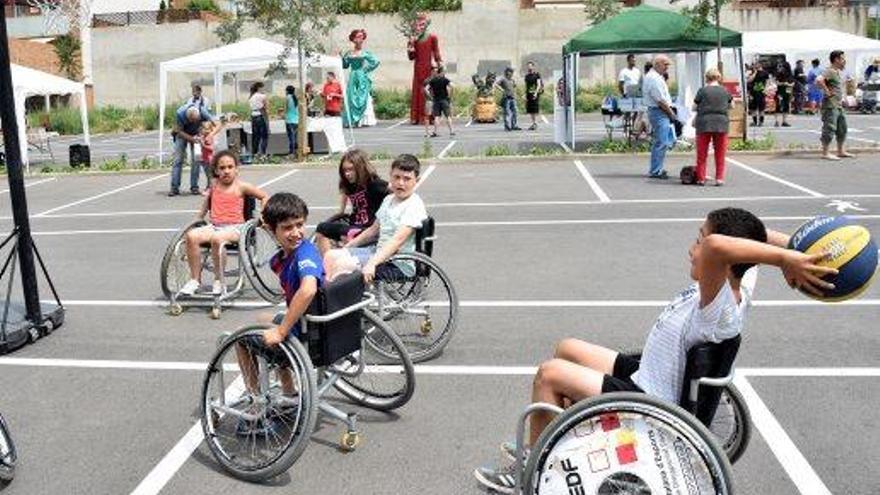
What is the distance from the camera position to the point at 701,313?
3.37 meters

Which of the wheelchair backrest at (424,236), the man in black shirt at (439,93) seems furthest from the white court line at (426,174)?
the wheelchair backrest at (424,236)

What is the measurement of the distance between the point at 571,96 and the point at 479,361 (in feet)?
47.4

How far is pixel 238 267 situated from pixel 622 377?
4.92m

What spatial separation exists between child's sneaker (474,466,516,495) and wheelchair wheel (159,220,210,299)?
14.2 ft

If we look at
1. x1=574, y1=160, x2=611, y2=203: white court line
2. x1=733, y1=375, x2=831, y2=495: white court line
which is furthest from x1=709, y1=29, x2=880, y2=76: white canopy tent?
x1=733, y1=375, x2=831, y2=495: white court line

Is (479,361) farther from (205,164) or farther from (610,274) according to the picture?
(205,164)

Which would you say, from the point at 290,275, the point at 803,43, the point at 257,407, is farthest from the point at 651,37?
the point at 257,407

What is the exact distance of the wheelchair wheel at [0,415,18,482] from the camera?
416 centimetres

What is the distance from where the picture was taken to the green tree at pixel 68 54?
159ft

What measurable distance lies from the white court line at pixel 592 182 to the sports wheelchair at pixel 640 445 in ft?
30.8

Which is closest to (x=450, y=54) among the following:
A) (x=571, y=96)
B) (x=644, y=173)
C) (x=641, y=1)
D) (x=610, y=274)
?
(x=641, y=1)

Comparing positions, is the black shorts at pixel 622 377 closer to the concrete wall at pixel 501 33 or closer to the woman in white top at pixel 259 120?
the woman in white top at pixel 259 120

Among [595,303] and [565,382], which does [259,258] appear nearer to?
Answer: [595,303]

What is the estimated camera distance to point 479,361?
594cm
